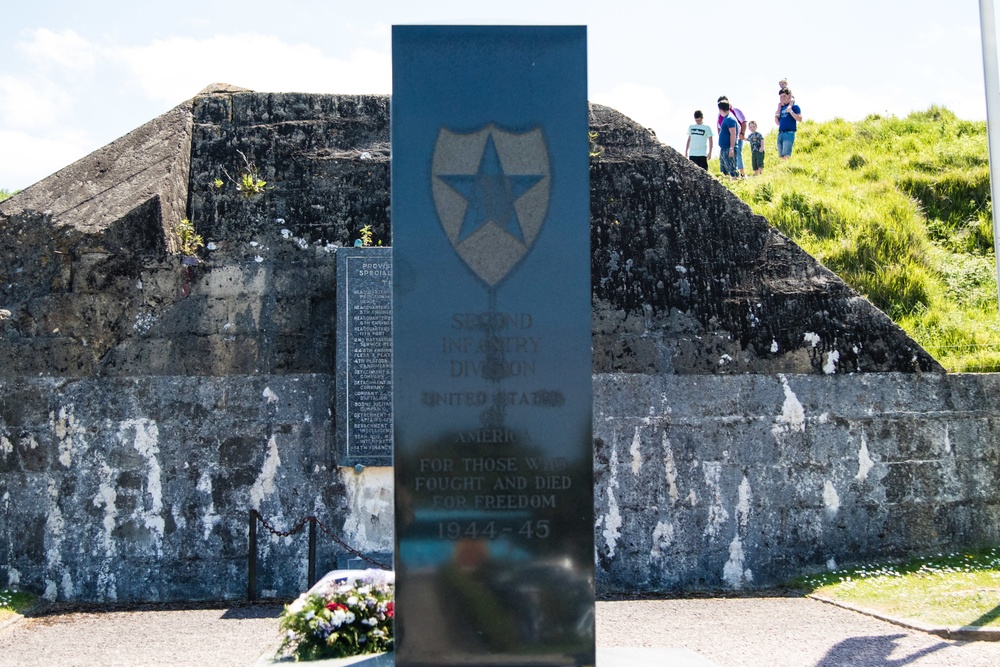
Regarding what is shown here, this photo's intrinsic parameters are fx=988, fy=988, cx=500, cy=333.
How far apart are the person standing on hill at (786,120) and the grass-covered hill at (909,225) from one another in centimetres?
30

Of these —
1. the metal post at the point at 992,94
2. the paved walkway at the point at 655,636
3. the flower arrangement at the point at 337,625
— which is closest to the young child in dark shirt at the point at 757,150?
the metal post at the point at 992,94

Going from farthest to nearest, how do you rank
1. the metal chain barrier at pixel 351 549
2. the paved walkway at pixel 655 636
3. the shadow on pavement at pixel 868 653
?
the metal chain barrier at pixel 351 549 < the paved walkway at pixel 655 636 < the shadow on pavement at pixel 868 653

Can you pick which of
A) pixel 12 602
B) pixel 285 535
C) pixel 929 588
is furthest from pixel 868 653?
pixel 12 602

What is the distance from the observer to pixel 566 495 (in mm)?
5035

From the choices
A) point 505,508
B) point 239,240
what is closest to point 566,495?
point 505,508

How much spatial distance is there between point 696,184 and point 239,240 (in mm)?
4369

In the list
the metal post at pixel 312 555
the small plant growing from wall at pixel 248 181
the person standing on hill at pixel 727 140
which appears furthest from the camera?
the person standing on hill at pixel 727 140

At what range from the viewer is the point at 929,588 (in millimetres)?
8242

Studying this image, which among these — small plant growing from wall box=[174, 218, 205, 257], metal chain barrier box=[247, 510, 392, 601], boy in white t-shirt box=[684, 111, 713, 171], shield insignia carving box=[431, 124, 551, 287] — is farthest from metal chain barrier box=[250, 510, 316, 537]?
boy in white t-shirt box=[684, 111, 713, 171]

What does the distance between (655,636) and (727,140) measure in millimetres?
10052

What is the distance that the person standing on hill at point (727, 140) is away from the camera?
15305 mm

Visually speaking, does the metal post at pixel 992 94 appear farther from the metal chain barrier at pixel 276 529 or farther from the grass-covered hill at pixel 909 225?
the metal chain barrier at pixel 276 529

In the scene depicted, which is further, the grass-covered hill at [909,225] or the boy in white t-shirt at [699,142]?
the boy in white t-shirt at [699,142]

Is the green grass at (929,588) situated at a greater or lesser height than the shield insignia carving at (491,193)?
lesser
